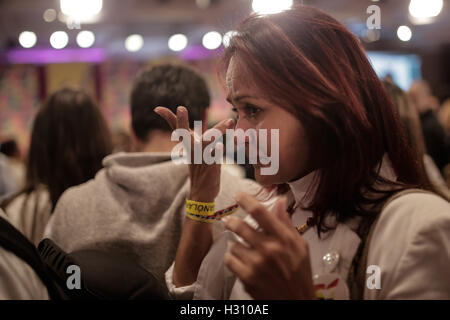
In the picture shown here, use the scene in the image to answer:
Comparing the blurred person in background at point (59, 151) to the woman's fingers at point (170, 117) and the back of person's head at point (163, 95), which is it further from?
the woman's fingers at point (170, 117)

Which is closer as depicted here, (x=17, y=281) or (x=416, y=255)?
(x=416, y=255)

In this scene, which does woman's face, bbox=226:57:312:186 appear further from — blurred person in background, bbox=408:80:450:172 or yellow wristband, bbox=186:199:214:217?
blurred person in background, bbox=408:80:450:172

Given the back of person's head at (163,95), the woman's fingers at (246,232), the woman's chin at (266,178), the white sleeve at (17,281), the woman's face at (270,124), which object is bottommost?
the white sleeve at (17,281)

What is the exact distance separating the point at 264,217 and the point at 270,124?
0.69ft

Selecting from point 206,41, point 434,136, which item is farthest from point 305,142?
point 434,136

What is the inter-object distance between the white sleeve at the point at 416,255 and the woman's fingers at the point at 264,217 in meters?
0.20

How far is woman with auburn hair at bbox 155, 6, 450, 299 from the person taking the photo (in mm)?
711

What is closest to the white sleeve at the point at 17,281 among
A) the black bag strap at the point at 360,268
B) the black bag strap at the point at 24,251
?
the black bag strap at the point at 24,251

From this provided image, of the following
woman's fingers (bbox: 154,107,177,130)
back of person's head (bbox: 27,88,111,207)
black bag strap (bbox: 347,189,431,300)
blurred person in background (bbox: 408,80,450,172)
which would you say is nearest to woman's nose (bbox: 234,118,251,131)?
woman's fingers (bbox: 154,107,177,130)

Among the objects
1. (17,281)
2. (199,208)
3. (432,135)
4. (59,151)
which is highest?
(432,135)

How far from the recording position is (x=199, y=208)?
100cm

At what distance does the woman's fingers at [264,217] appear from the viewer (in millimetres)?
628

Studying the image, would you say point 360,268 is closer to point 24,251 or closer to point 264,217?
point 264,217

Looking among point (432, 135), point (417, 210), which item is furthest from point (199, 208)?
point (432, 135)
